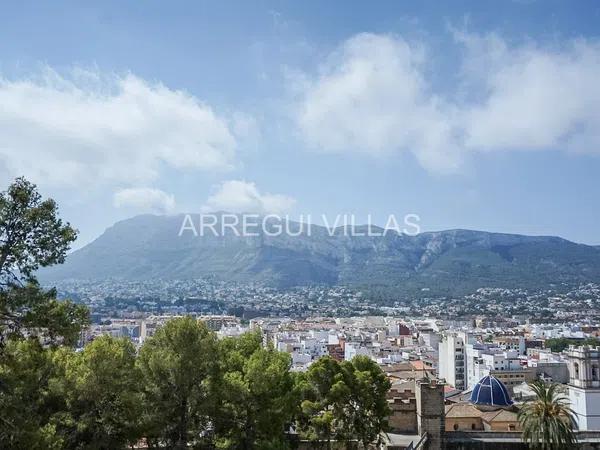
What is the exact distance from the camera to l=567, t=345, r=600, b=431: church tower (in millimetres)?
24748

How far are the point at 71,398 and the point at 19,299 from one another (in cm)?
468

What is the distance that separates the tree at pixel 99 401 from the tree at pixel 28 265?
12.7 feet

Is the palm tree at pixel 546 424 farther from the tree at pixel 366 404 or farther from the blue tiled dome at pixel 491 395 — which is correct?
the blue tiled dome at pixel 491 395

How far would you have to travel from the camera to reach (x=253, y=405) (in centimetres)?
1466

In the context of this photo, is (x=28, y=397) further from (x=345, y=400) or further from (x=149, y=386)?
(x=345, y=400)

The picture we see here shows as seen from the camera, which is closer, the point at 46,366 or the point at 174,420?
the point at 46,366

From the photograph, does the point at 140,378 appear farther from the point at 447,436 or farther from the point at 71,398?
the point at 447,436

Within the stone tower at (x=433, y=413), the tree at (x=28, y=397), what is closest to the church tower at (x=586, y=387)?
the stone tower at (x=433, y=413)

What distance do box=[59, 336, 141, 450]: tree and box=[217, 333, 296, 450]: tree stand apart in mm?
2226

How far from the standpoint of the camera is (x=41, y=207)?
891cm

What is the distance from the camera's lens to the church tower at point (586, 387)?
2475cm

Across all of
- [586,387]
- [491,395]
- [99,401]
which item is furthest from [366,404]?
[586,387]

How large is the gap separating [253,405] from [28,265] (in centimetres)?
748

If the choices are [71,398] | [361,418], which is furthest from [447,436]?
[71,398]
